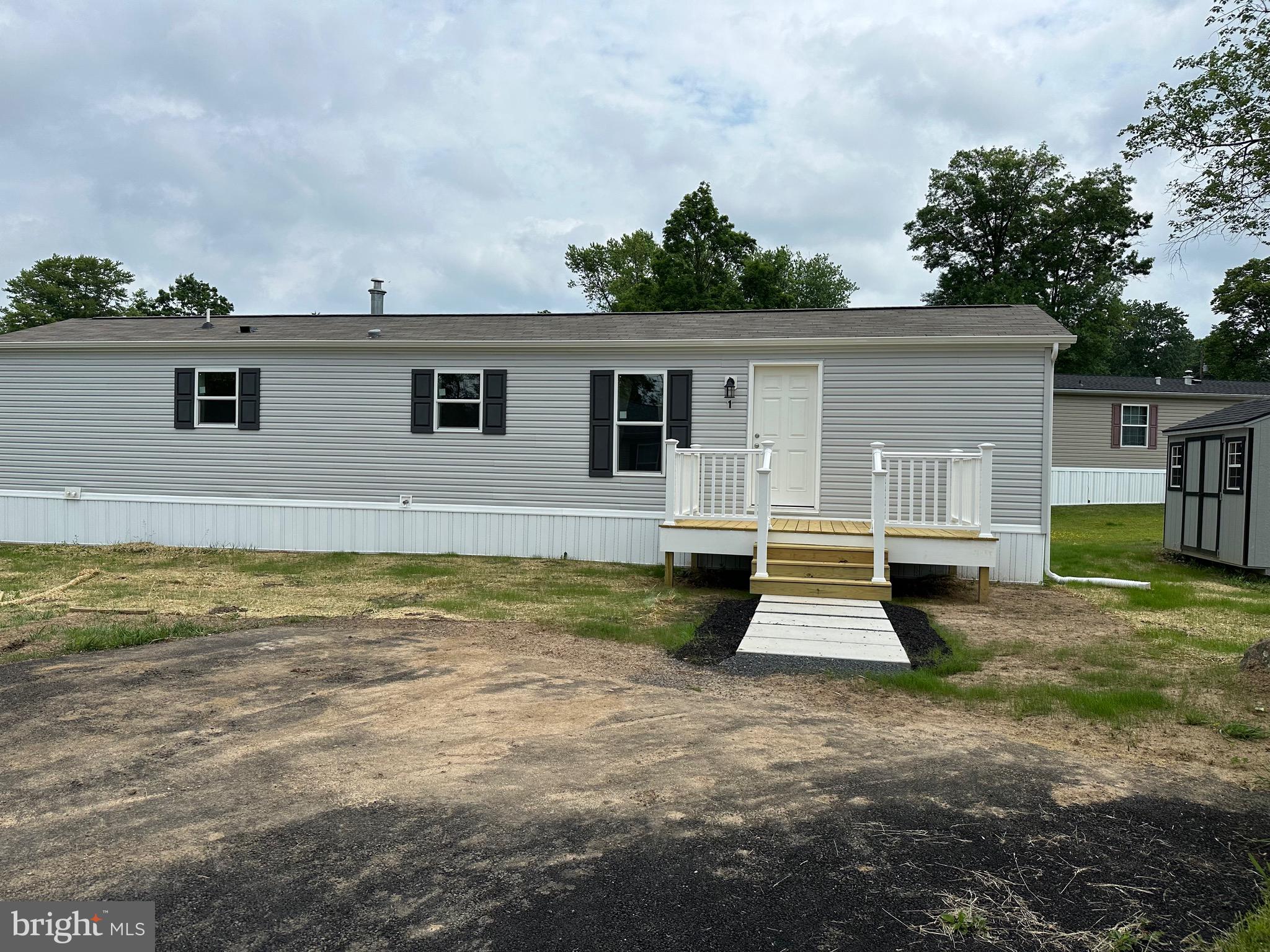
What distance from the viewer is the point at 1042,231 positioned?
1032 inches

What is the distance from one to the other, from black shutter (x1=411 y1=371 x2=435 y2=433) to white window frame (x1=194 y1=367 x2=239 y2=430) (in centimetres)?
272

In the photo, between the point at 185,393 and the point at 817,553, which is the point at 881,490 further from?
the point at 185,393

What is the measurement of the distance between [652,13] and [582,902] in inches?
614

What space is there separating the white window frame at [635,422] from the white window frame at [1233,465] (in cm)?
740

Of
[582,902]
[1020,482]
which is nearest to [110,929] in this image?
[582,902]

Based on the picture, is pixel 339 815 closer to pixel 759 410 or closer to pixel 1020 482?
pixel 759 410

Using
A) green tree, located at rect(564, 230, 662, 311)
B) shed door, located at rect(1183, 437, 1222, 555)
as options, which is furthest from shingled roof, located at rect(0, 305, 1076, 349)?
green tree, located at rect(564, 230, 662, 311)

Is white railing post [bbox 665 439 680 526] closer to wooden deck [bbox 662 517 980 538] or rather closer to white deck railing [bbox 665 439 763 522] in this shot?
white deck railing [bbox 665 439 763 522]

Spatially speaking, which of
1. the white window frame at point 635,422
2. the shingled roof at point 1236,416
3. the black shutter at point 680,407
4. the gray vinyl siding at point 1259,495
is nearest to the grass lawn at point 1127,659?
the gray vinyl siding at point 1259,495

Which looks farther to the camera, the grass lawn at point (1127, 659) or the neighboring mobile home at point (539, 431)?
the neighboring mobile home at point (539, 431)

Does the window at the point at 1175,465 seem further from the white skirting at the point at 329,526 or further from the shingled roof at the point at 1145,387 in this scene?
the shingled roof at the point at 1145,387

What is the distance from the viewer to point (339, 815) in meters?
3.10

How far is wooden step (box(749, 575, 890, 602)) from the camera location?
7.96 m

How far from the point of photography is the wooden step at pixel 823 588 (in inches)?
314
